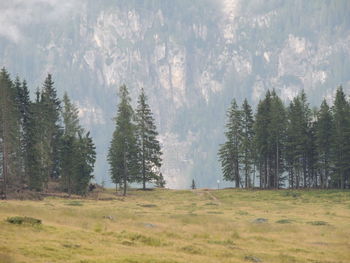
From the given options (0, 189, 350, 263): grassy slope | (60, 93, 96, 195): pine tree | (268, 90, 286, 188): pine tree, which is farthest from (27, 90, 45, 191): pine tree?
(268, 90, 286, 188): pine tree

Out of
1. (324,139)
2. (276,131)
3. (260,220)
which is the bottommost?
(260,220)

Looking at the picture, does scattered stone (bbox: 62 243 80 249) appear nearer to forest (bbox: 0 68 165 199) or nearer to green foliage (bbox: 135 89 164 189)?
forest (bbox: 0 68 165 199)

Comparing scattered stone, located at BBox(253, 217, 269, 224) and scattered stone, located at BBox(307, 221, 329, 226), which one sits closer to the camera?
scattered stone, located at BBox(307, 221, 329, 226)

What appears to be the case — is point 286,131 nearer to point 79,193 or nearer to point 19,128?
point 79,193

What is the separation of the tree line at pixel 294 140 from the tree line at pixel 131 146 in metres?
15.1

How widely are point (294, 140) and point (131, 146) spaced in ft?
92.8

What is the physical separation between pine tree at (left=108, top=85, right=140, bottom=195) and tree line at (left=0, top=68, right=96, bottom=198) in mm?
8357

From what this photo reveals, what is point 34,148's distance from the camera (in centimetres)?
7506

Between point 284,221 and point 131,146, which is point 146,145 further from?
point 284,221

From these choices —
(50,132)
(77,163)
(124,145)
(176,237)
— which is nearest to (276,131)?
(124,145)

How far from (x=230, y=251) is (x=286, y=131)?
65676 mm

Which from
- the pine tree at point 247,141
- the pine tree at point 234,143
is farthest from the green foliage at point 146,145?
the pine tree at point 247,141

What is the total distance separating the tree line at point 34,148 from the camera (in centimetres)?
7344

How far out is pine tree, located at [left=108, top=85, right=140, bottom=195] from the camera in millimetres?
89562
